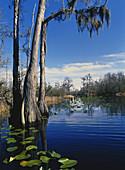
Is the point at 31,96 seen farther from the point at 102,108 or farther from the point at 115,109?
→ the point at 102,108

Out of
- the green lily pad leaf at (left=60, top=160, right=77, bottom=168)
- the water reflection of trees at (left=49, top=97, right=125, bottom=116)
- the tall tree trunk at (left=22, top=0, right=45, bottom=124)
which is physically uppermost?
the tall tree trunk at (left=22, top=0, right=45, bottom=124)

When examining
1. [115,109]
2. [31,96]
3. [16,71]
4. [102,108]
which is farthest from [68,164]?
[102,108]

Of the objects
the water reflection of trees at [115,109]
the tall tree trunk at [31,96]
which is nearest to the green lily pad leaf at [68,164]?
the tall tree trunk at [31,96]

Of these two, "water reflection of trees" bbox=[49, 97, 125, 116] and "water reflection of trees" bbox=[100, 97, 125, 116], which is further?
"water reflection of trees" bbox=[49, 97, 125, 116]

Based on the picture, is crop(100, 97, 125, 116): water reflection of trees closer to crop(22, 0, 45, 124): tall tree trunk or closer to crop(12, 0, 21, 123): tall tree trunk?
crop(22, 0, 45, 124): tall tree trunk

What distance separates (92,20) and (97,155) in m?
7.40

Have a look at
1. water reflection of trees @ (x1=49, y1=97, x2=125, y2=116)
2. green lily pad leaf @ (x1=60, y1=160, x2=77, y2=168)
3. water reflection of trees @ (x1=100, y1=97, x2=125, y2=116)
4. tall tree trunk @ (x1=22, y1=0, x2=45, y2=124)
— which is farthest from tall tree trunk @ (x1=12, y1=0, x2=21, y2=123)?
water reflection of trees @ (x1=100, y1=97, x2=125, y2=116)

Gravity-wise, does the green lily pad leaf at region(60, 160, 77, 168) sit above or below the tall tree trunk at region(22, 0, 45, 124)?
below

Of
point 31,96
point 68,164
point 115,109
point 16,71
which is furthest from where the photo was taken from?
point 115,109

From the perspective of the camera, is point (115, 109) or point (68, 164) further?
point (115, 109)

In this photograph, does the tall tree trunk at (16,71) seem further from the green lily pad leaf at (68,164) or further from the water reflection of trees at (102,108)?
the water reflection of trees at (102,108)

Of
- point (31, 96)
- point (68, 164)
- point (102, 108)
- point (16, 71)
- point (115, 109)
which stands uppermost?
point (16, 71)

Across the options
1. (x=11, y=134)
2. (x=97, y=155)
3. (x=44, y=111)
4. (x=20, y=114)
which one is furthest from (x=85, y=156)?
(x=44, y=111)

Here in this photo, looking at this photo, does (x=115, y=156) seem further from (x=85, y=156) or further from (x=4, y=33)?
(x=4, y=33)
